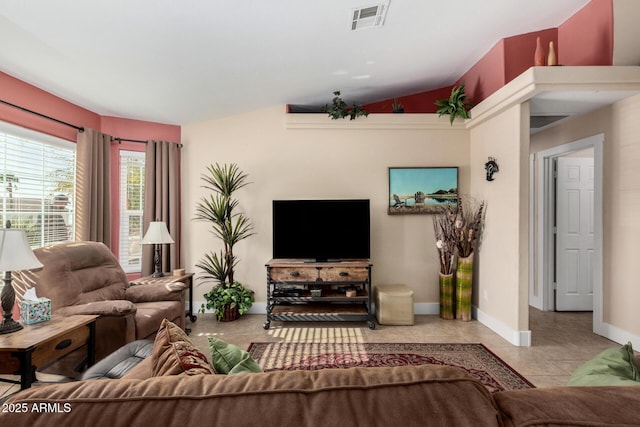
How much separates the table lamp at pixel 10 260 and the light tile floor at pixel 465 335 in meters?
0.92

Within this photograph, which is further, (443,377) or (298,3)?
(298,3)

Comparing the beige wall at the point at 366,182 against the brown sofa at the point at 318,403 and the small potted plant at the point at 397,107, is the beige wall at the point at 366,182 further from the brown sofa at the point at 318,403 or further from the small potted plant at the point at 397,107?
the brown sofa at the point at 318,403

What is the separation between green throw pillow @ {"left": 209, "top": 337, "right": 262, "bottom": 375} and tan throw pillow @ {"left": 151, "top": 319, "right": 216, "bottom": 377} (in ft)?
0.10

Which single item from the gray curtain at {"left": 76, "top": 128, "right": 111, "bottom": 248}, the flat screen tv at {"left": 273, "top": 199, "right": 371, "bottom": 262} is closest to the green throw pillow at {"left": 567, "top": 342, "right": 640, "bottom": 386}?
the flat screen tv at {"left": 273, "top": 199, "right": 371, "bottom": 262}

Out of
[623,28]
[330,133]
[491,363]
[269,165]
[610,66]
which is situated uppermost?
[623,28]

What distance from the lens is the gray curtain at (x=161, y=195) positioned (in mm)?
4387

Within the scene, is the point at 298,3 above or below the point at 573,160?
above

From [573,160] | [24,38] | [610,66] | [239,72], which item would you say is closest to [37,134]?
[24,38]

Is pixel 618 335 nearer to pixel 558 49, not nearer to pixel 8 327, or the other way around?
pixel 558 49

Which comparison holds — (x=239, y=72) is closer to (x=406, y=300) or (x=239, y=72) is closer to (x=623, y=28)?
(x=406, y=300)

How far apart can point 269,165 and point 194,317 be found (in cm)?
213

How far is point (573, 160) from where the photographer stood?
458cm

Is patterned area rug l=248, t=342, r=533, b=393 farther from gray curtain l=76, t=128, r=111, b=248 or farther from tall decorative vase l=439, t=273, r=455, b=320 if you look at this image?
gray curtain l=76, t=128, r=111, b=248

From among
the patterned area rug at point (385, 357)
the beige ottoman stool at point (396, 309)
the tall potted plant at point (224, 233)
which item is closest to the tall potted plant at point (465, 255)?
the beige ottoman stool at point (396, 309)
